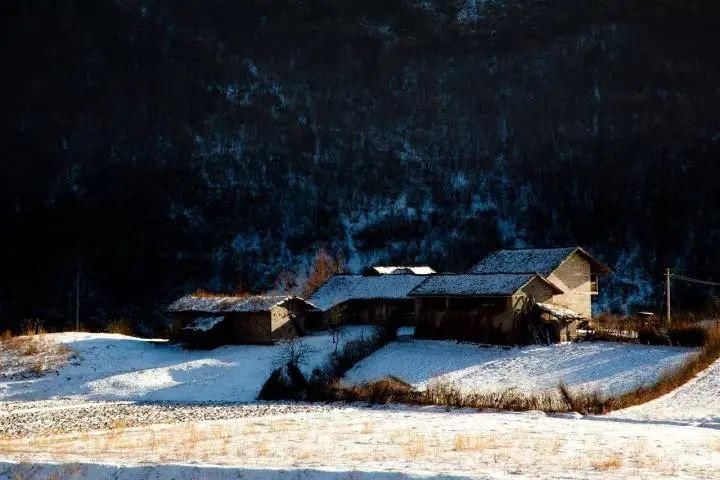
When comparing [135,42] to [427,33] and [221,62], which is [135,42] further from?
[427,33]

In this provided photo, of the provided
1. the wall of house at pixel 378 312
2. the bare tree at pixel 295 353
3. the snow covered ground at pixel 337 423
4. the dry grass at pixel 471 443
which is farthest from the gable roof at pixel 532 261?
the dry grass at pixel 471 443

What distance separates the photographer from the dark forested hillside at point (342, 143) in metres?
131

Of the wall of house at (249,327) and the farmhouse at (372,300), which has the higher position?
the farmhouse at (372,300)

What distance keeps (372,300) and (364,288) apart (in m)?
1.81

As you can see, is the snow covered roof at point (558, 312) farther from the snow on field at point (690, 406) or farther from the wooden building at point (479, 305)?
the snow on field at point (690, 406)

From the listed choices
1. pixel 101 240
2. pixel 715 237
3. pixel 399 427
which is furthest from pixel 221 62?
pixel 399 427

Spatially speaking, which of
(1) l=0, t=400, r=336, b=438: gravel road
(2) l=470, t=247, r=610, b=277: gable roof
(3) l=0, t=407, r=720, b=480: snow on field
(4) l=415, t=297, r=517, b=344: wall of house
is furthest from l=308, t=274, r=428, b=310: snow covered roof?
(3) l=0, t=407, r=720, b=480: snow on field

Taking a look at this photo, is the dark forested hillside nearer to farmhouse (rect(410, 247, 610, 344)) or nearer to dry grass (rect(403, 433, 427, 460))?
farmhouse (rect(410, 247, 610, 344))

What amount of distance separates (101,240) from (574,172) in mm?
68723

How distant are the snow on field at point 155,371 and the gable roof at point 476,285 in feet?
16.5

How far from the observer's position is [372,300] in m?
62.6

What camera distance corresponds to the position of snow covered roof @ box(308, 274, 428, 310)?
204 feet

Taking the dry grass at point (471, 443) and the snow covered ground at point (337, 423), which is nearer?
the snow covered ground at point (337, 423)

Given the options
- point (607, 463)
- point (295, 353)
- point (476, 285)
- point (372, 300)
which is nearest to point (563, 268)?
point (476, 285)
